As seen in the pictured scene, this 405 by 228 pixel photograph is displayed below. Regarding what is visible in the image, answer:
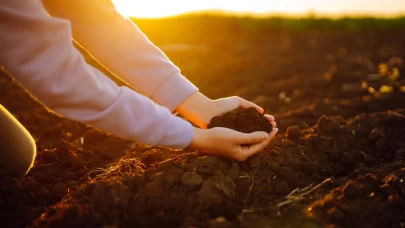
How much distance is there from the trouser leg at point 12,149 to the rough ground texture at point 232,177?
82mm

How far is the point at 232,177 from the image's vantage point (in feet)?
7.43

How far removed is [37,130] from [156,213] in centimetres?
186

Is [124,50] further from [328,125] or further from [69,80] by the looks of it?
[328,125]

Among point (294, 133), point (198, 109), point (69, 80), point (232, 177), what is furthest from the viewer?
point (294, 133)

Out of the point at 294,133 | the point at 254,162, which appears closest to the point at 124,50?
the point at 254,162

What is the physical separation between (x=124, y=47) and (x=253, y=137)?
819 millimetres

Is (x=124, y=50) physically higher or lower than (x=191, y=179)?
higher

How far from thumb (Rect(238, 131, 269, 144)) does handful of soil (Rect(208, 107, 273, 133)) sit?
0.37 ft

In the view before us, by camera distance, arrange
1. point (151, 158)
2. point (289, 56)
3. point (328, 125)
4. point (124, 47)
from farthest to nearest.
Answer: point (289, 56) < point (328, 125) < point (151, 158) < point (124, 47)

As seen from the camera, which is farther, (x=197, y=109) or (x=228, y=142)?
(x=197, y=109)

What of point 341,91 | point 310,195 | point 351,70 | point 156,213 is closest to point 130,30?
point 156,213

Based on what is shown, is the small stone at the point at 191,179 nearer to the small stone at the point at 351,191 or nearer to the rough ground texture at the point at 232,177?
the rough ground texture at the point at 232,177

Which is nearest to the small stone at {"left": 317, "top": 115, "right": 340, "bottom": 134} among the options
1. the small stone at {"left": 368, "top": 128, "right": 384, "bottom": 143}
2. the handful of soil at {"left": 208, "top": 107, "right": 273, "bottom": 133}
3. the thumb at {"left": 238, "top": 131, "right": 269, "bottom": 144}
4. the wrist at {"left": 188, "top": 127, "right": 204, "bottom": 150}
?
the small stone at {"left": 368, "top": 128, "right": 384, "bottom": 143}

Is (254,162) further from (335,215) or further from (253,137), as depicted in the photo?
(335,215)
